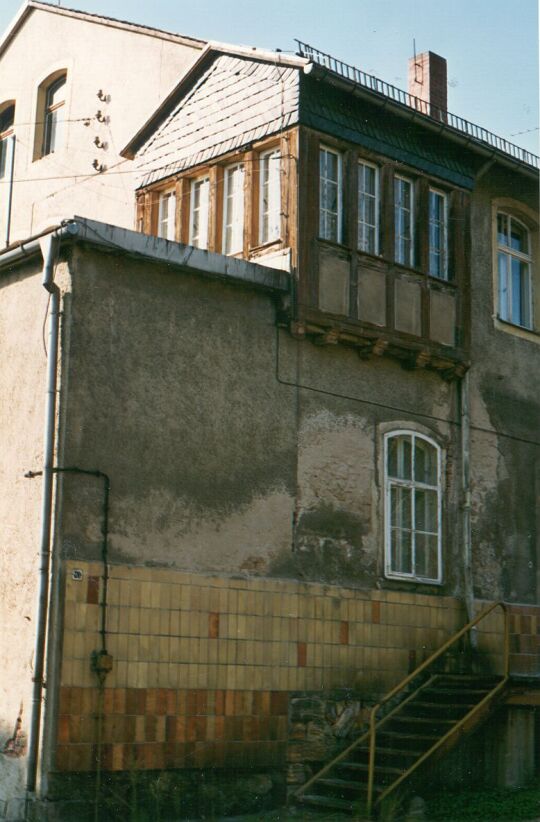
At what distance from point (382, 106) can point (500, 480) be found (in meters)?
5.17

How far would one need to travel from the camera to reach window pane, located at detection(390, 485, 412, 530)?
15.5 m

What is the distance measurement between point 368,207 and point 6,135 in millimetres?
8863

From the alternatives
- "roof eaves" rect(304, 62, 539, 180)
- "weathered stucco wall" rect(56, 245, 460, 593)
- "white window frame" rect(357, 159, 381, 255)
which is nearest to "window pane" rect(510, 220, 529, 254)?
"roof eaves" rect(304, 62, 539, 180)

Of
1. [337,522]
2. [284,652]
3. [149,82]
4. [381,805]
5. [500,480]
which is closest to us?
[381,805]

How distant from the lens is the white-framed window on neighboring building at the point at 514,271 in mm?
17766

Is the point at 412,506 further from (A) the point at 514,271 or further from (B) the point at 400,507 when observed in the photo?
(A) the point at 514,271

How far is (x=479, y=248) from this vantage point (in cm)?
1730

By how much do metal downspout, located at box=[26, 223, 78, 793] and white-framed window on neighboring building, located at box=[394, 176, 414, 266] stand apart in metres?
5.08

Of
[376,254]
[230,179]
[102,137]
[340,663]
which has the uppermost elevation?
[102,137]

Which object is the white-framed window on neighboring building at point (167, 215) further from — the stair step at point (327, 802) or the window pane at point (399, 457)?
the stair step at point (327, 802)

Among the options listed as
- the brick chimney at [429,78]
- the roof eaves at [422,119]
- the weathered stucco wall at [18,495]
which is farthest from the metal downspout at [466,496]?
the weathered stucco wall at [18,495]

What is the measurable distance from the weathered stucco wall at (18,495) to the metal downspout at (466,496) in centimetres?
606

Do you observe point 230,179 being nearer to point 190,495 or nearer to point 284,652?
point 190,495

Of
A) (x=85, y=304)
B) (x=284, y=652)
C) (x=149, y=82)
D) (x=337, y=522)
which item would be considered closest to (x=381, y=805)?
(x=284, y=652)
